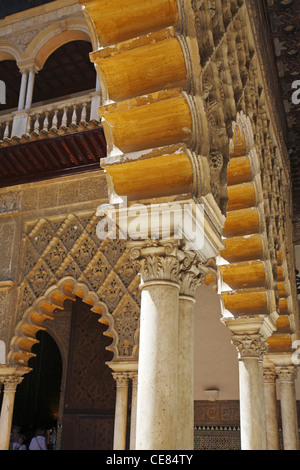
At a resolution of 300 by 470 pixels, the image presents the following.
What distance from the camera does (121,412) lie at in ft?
20.4

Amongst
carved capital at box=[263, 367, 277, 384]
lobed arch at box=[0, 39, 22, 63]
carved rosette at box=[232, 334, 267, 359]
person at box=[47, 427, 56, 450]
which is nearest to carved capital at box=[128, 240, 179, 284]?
carved rosette at box=[232, 334, 267, 359]

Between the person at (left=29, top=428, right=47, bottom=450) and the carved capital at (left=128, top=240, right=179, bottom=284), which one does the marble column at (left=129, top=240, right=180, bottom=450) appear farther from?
the person at (left=29, top=428, right=47, bottom=450)

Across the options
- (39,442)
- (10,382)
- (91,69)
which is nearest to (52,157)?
(10,382)

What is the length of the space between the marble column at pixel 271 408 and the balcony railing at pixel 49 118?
4.25m

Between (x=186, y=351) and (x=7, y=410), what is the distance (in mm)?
4501

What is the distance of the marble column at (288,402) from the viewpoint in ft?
21.9

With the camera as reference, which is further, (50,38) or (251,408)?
→ (50,38)

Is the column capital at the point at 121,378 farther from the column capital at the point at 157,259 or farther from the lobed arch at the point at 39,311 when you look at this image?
the column capital at the point at 157,259

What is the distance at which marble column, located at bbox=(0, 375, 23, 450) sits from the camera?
624 cm

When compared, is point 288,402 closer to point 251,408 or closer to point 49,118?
point 251,408

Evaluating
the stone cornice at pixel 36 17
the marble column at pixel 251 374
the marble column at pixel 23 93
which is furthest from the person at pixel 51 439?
the stone cornice at pixel 36 17

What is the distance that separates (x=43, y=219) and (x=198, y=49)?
180 inches
